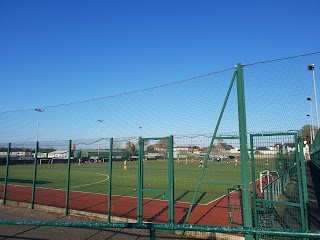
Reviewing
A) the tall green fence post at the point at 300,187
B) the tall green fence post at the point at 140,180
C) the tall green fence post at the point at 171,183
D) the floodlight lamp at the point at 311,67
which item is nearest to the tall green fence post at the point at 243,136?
the tall green fence post at the point at 300,187

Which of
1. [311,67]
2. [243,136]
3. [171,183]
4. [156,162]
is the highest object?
[311,67]

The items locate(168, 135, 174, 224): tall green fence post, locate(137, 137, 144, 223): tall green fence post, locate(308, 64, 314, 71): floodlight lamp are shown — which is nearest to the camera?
locate(308, 64, 314, 71): floodlight lamp

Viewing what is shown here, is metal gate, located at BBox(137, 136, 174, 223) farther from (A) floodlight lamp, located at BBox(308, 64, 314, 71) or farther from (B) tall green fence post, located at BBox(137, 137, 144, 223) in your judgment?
(A) floodlight lamp, located at BBox(308, 64, 314, 71)

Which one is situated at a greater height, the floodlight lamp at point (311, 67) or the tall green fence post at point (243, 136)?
the floodlight lamp at point (311, 67)

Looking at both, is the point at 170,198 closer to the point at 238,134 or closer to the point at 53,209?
the point at 238,134

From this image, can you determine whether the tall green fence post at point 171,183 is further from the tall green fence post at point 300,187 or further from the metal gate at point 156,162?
the tall green fence post at point 300,187

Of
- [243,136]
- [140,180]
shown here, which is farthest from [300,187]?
[140,180]

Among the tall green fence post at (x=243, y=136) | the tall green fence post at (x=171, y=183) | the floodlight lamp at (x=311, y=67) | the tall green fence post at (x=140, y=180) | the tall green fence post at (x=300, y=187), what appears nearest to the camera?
the tall green fence post at (x=300, y=187)

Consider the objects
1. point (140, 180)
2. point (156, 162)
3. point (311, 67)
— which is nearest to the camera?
→ point (311, 67)

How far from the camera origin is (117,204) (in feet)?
36.2

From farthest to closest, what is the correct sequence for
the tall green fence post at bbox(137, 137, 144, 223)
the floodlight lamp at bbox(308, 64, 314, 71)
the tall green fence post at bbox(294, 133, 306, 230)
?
1. the tall green fence post at bbox(137, 137, 144, 223)
2. the floodlight lamp at bbox(308, 64, 314, 71)
3. the tall green fence post at bbox(294, 133, 306, 230)

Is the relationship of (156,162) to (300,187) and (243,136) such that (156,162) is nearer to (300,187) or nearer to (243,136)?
(243,136)

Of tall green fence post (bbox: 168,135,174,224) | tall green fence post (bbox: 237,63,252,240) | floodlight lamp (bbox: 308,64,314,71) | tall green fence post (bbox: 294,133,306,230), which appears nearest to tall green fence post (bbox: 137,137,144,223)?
tall green fence post (bbox: 168,135,174,224)

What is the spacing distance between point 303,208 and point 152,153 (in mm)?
4617
